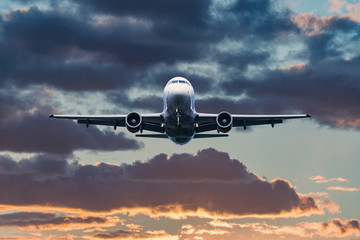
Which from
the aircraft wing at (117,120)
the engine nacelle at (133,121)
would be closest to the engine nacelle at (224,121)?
the aircraft wing at (117,120)

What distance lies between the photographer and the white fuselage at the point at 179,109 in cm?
3719

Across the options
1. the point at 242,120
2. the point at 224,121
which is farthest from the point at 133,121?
the point at 242,120

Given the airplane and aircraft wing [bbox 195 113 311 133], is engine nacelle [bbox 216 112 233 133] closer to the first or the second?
the airplane

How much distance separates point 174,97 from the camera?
1453 inches

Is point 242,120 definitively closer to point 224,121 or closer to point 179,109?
point 224,121

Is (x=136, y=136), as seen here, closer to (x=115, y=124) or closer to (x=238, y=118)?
(x=115, y=124)

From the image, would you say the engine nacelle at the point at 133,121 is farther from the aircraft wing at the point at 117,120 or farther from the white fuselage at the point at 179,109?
the white fuselage at the point at 179,109

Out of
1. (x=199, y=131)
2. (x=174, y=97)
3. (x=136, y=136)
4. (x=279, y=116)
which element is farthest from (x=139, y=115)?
(x=279, y=116)

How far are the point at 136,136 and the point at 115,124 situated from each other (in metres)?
4.02

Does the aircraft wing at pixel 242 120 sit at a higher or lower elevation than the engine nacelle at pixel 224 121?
higher

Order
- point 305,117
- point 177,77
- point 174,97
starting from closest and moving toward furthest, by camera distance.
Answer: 1. point 174,97
2. point 177,77
3. point 305,117

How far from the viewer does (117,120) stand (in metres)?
44.8

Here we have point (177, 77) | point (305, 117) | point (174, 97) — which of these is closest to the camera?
point (174, 97)

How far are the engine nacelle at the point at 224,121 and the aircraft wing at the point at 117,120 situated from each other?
508 centimetres
